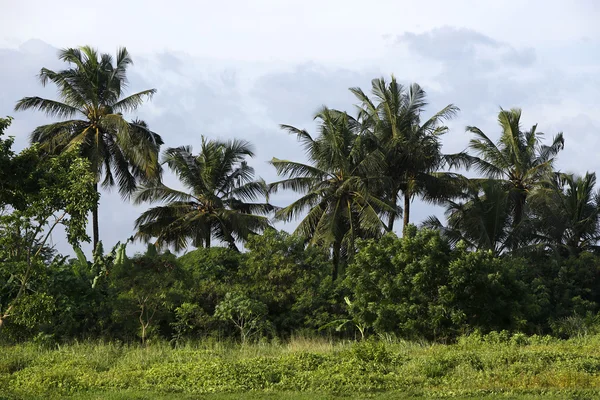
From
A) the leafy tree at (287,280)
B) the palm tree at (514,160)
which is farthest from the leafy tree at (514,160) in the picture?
the leafy tree at (287,280)

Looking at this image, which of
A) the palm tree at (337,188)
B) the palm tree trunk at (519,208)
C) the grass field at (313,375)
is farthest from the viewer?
the palm tree trunk at (519,208)

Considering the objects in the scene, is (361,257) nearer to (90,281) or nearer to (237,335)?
(237,335)

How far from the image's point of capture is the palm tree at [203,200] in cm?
3512

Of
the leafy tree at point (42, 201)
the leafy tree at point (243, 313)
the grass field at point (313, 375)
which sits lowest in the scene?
the grass field at point (313, 375)

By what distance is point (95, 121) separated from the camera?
33.6m

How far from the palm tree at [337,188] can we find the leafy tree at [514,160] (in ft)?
21.5

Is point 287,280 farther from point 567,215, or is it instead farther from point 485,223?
point 567,215

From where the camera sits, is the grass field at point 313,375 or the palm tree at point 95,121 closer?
the grass field at point 313,375

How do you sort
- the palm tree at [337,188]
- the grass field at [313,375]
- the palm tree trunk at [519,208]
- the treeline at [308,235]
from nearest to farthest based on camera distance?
the grass field at [313,375]
the treeline at [308,235]
the palm tree at [337,188]
the palm tree trunk at [519,208]

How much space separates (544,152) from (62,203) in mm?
26945

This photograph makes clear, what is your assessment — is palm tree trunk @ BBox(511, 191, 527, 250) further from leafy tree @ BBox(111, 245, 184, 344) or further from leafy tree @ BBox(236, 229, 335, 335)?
leafy tree @ BBox(111, 245, 184, 344)

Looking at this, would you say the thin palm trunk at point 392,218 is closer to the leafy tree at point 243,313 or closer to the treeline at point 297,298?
the treeline at point 297,298

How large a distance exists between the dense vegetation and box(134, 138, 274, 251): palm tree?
0.25 ft

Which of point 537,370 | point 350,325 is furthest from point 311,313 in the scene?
point 537,370
